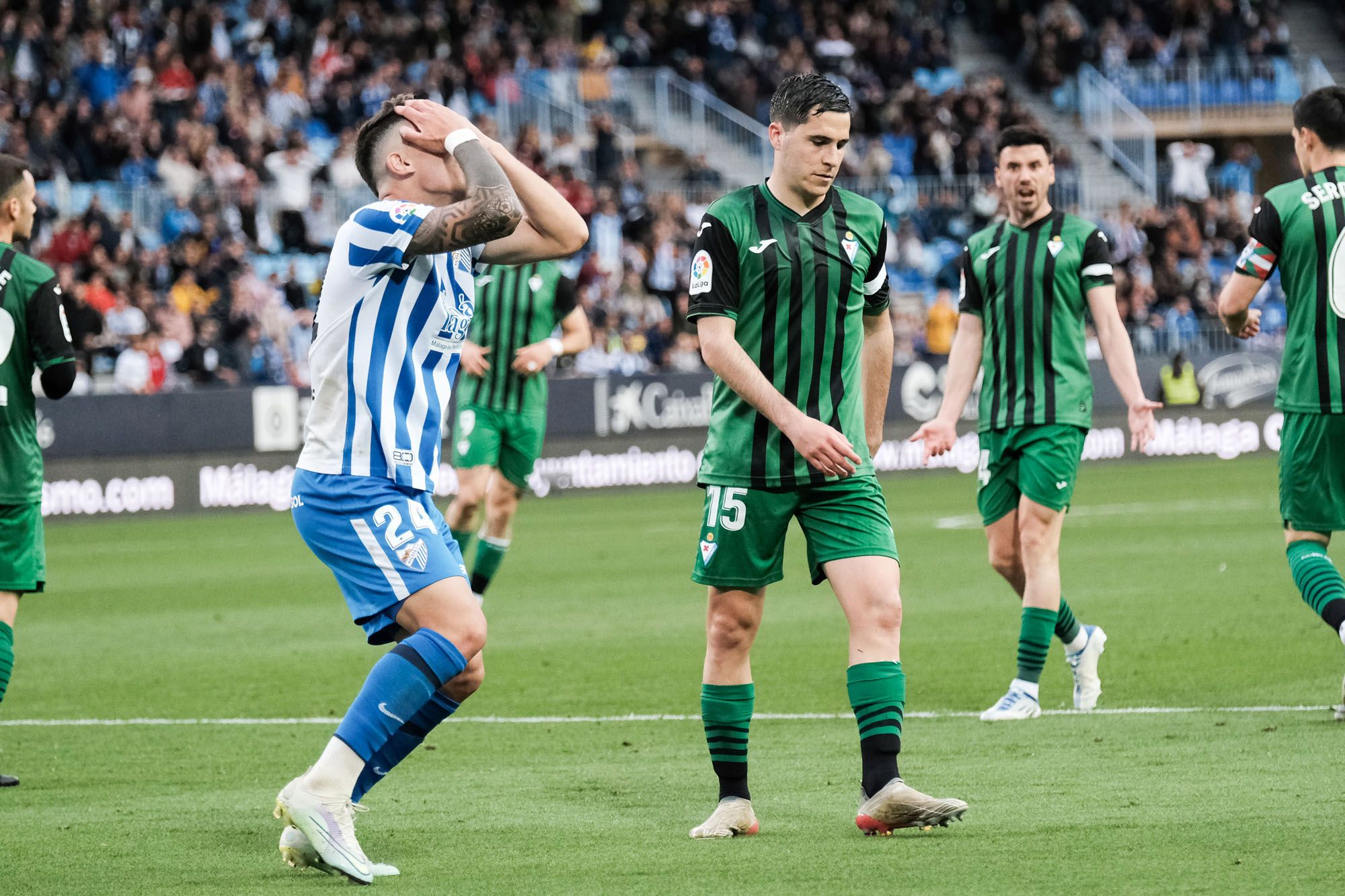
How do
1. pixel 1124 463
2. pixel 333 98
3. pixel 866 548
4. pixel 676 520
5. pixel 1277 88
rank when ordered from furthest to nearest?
pixel 1277 88
pixel 333 98
pixel 1124 463
pixel 676 520
pixel 866 548

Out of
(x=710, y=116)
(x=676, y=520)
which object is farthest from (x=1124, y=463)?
(x=710, y=116)

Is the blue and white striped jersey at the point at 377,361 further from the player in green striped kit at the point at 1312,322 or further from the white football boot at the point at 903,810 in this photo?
the player in green striped kit at the point at 1312,322

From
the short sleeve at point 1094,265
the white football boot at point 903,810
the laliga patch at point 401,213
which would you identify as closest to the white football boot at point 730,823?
the white football boot at point 903,810

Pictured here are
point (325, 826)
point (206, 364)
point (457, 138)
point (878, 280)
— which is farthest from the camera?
point (206, 364)

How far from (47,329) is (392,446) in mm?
2421

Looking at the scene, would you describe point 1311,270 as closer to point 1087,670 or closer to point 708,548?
point 1087,670

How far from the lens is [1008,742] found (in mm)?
7004

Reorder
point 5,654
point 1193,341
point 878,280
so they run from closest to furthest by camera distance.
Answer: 1. point 878,280
2. point 5,654
3. point 1193,341

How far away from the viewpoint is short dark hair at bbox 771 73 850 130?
537 centimetres

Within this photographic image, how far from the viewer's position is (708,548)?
216 inches

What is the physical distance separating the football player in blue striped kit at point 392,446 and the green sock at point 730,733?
2.57 ft

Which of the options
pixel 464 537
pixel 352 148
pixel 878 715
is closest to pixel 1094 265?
pixel 878 715

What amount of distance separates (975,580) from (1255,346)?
15439mm

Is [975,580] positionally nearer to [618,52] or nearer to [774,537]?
[774,537]
